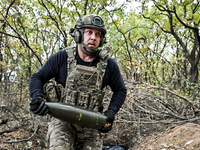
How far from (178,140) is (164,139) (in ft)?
1.11

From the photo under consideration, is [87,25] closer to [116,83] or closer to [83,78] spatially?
[83,78]

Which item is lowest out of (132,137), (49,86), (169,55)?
(132,137)

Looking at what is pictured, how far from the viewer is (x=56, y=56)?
6.81ft

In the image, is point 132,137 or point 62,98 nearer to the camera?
point 62,98

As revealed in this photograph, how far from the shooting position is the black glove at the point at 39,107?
167cm

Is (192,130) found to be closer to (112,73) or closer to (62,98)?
(112,73)

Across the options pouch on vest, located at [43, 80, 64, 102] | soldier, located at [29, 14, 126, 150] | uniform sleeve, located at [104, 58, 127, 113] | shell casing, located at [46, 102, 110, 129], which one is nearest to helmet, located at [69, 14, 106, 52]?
soldier, located at [29, 14, 126, 150]

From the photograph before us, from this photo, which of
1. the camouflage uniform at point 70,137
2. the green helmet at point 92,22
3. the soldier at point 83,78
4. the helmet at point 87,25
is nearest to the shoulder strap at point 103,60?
the soldier at point 83,78

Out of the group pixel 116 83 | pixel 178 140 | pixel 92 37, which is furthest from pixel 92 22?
pixel 178 140

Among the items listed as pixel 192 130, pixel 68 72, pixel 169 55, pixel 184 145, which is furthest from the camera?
pixel 169 55

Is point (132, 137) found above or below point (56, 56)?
below

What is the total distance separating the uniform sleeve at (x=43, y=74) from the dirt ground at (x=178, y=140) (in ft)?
8.25

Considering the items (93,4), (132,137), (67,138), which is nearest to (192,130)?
(132,137)

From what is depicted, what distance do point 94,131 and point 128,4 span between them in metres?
5.17
